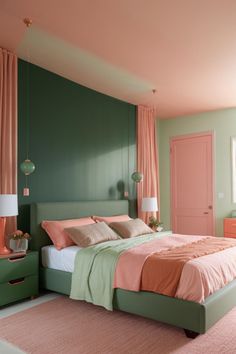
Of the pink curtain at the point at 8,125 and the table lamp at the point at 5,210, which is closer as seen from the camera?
the table lamp at the point at 5,210

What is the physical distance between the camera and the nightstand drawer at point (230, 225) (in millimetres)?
5641

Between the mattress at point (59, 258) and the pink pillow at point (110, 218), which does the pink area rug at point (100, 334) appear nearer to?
the mattress at point (59, 258)

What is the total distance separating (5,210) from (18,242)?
42 centimetres

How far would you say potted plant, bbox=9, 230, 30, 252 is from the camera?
3510 mm

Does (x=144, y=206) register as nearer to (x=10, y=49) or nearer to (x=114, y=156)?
(x=114, y=156)

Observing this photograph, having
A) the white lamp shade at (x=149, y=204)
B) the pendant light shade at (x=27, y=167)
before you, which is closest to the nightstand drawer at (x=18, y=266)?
the pendant light shade at (x=27, y=167)

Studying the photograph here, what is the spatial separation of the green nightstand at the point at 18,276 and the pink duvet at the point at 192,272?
108 centimetres

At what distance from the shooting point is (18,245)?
3521 mm

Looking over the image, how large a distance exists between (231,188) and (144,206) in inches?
69.0

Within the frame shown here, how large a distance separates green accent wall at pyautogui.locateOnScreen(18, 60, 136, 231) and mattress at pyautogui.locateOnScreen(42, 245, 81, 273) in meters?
0.48

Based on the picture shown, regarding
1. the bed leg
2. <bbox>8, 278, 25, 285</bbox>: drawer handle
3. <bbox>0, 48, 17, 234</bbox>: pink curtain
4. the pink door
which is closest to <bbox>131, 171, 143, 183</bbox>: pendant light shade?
the pink door

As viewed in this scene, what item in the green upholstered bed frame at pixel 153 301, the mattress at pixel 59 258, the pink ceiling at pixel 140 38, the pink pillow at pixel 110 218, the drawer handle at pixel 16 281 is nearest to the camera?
the green upholstered bed frame at pixel 153 301

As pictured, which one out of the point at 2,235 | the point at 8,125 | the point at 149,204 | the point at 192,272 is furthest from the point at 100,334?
the point at 149,204

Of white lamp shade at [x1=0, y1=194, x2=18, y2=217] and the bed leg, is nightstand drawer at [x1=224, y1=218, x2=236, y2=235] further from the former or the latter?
white lamp shade at [x1=0, y1=194, x2=18, y2=217]
